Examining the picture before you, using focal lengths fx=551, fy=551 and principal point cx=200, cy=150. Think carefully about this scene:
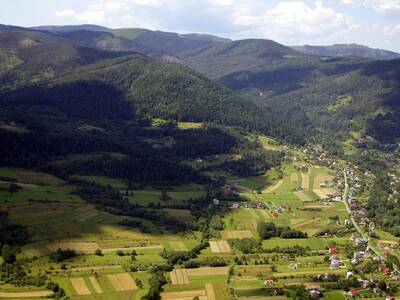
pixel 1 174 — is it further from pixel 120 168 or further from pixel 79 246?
pixel 79 246

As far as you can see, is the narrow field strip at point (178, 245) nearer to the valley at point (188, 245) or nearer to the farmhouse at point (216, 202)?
the valley at point (188, 245)

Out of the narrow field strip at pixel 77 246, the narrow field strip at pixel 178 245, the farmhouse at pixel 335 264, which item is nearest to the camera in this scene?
the narrow field strip at pixel 77 246

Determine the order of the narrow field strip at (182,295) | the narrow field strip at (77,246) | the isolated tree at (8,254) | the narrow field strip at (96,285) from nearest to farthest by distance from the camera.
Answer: the narrow field strip at (182,295) < the narrow field strip at (96,285) < the isolated tree at (8,254) < the narrow field strip at (77,246)

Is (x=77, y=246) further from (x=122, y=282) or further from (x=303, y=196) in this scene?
(x=303, y=196)

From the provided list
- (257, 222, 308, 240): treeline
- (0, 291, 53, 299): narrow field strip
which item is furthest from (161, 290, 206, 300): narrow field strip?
(257, 222, 308, 240): treeline

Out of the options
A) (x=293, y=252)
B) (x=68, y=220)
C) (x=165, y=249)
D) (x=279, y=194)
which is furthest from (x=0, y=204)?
(x=279, y=194)

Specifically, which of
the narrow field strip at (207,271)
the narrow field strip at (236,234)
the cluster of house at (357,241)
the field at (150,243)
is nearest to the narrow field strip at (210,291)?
the field at (150,243)

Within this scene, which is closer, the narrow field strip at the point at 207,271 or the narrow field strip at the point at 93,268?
the narrow field strip at the point at 93,268

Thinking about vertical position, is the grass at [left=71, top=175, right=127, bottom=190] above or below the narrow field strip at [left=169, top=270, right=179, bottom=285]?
above

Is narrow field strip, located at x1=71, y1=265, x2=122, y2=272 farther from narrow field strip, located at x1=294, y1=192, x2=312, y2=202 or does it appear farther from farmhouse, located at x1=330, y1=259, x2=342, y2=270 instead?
narrow field strip, located at x1=294, y1=192, x2=312, y2=202
